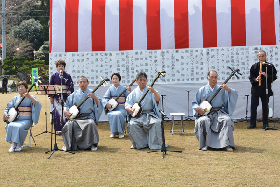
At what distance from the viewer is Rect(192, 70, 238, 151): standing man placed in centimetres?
513

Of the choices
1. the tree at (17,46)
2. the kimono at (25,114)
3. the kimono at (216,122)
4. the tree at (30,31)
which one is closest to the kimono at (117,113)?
the kimono at (25,114)

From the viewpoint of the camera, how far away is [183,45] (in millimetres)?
8516

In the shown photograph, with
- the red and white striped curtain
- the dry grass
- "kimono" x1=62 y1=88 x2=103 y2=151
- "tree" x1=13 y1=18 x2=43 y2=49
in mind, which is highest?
"tree" x1=13 y1=18 x2=43 y2=49

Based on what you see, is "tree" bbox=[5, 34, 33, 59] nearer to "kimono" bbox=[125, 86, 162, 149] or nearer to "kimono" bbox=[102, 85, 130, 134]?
"kimono" bbox=[102, 85, 130, 134]

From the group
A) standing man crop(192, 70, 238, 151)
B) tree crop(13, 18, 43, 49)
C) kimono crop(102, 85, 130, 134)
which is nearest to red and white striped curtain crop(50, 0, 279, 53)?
kimono crop(102, 85, 130, 134)

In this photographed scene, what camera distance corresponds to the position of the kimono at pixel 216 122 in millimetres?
5133

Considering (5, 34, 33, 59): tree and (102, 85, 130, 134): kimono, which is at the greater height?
(5, 34, 33, 59): tree

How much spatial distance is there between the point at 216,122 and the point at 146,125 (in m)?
1.27

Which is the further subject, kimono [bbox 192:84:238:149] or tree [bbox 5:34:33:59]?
tree [bbox 5:34:33:59]

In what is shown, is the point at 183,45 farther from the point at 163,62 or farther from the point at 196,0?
the point at 196,0

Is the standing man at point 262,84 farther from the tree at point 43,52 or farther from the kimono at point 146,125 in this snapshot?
the tree at point 43,52

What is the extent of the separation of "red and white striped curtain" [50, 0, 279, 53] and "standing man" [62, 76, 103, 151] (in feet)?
11.1

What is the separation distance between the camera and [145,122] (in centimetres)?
539

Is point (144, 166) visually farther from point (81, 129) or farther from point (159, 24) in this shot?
point (159, 24)
